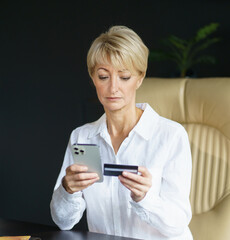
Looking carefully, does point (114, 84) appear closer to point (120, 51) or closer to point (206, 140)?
point (120, 51)

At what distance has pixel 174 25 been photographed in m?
3.72

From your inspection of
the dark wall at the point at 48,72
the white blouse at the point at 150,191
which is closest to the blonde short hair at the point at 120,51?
the white blouse at the point at 150,191

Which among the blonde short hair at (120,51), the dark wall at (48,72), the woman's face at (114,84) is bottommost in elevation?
the dark wall at (48,72)

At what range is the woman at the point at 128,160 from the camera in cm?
154

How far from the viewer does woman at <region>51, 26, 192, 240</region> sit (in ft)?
5.05

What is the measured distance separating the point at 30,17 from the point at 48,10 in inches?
6.9

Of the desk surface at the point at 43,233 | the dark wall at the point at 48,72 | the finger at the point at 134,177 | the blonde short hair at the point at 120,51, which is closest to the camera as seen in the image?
the finger at the point at 134,177

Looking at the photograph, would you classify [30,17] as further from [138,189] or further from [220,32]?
[138,189]

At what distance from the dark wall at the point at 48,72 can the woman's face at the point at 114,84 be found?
77.2 inches

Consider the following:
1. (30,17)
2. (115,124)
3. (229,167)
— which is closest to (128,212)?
(115,124)

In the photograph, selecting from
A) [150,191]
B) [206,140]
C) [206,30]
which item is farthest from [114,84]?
[206,30]

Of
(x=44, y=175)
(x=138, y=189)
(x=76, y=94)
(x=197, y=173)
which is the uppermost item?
Result: (x=138, y=189)

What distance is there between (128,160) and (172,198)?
0.79 feet

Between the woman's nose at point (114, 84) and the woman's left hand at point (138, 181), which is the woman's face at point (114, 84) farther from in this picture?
the woman's left hand at point (138, 181)
